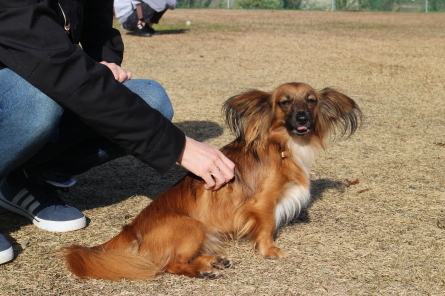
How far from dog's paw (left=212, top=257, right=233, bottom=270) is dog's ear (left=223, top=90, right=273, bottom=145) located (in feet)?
2.06

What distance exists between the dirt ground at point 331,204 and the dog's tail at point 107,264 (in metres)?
0.04

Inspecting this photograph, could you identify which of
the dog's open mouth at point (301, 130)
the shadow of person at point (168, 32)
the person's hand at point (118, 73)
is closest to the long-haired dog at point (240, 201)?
the dog's open mouth at point (301, 130)

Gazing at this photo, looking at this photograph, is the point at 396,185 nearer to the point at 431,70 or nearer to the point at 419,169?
the point at 419,169

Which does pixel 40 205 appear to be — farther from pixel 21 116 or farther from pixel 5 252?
pixel 21 116

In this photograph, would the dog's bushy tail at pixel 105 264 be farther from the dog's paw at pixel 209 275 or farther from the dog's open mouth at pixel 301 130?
the dog's open mouth at pixel 301 130

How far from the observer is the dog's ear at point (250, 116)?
293 centimetres

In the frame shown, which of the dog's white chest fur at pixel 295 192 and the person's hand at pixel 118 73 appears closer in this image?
the dog's white chest fur at pixel 295 192

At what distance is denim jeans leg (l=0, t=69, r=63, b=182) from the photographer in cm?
237

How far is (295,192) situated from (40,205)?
133 centimetres

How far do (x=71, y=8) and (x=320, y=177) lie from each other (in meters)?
2.04

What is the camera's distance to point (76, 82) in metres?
2.14

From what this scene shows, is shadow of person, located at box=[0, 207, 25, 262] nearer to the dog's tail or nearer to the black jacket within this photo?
the dog's tail

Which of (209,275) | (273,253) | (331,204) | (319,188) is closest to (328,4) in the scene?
(319,188)

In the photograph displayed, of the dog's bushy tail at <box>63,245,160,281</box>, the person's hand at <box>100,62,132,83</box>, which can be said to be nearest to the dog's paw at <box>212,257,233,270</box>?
the dog's bushy tail at <box>63,245,160,281</box>
